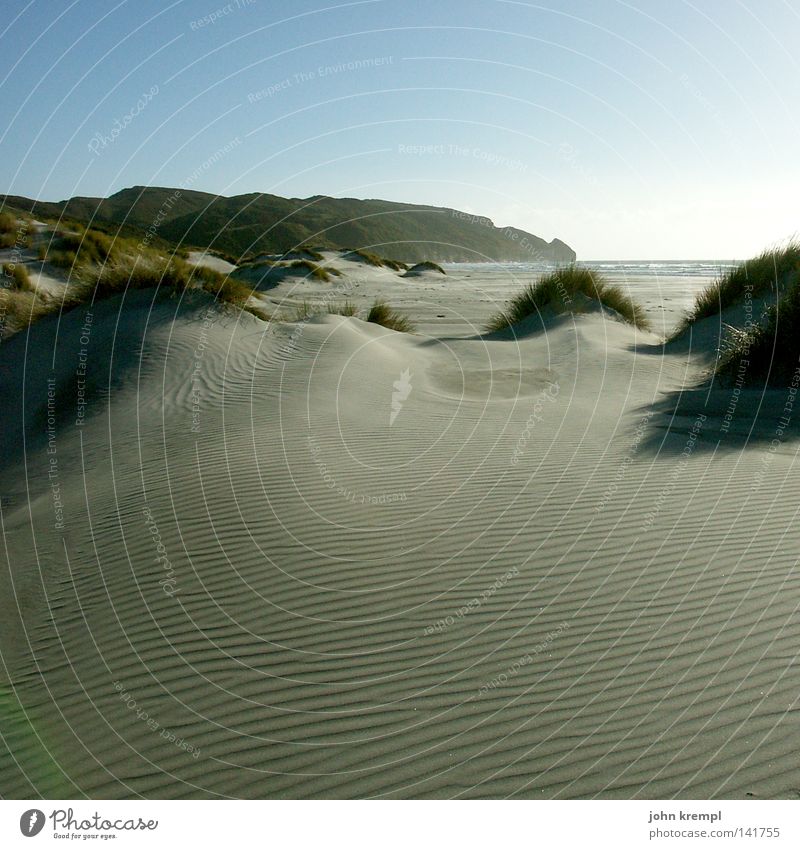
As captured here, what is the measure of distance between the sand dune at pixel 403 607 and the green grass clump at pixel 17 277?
29.8 ft

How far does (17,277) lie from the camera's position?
1555 cm

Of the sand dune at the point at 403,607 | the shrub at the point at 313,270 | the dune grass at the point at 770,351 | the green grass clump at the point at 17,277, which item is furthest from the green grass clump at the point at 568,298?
the green grass clump at the point at 17,277

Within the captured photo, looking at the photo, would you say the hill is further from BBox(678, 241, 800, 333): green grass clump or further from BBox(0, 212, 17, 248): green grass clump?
BBox(678, 241, 800, 333): green grass clump

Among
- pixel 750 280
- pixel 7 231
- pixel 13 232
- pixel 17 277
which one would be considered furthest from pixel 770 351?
pixel 7 231

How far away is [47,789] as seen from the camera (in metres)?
3.00

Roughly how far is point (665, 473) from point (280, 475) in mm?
3170

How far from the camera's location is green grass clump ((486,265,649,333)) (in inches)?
657

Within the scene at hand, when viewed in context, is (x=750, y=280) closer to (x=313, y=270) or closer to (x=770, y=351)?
(x=770, y=351)

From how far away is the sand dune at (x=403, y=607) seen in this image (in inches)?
113

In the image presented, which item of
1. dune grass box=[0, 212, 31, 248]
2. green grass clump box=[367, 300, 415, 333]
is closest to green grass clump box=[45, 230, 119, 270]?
dune grass box=[0, 212, 31, 248]

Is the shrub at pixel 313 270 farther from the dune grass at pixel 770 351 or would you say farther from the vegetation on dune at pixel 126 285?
the dune grass at pixel 770 351

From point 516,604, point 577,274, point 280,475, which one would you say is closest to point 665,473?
point 516,604

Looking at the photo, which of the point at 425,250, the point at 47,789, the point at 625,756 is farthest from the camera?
the point at 425,250
